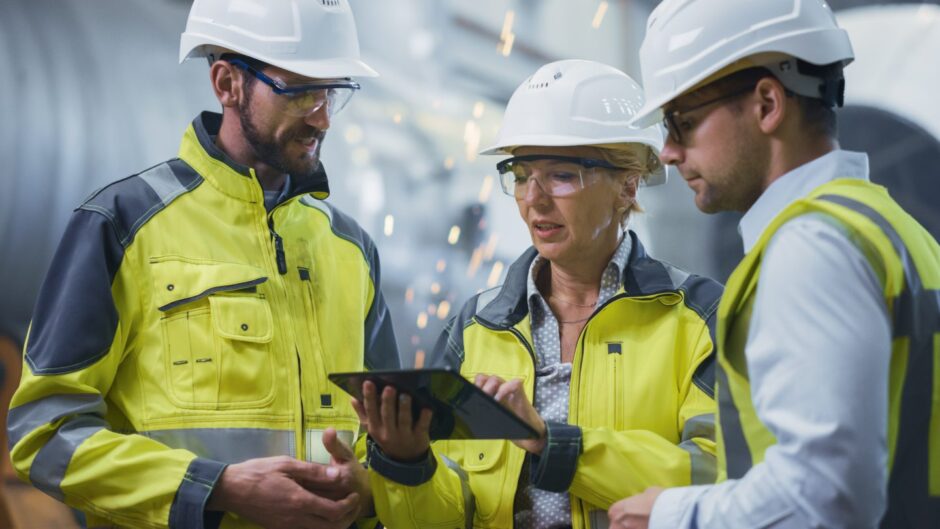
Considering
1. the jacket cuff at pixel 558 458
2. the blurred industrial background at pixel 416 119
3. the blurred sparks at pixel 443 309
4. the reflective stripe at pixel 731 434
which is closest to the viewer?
the reflective stripe at pixel 731 434

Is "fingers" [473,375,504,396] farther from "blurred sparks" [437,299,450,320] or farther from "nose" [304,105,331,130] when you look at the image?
"blurred sparks" [437,299,450,320]

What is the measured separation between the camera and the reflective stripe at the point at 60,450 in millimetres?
2020

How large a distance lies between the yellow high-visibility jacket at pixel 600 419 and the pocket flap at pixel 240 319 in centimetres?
35

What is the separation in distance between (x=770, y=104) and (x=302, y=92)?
3.74ft

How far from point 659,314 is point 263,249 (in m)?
0.88

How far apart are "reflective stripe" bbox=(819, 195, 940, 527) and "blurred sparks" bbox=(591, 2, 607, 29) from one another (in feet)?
12.6

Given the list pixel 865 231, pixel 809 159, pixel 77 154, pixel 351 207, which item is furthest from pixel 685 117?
pixel 351 207

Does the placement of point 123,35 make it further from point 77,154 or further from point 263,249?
point 263,249

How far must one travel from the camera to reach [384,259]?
4551 mm

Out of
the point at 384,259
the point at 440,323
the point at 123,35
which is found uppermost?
the point at 123,35

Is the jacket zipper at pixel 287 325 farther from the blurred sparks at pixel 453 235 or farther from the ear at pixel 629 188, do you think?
the blurred sparks at pixel 453 235

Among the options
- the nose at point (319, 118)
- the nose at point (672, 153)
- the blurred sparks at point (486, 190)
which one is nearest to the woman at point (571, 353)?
the nose at point (319, 118)

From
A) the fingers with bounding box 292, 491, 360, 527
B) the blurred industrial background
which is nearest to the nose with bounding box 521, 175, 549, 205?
the fingers with bounding box 292, 491, 360, 527

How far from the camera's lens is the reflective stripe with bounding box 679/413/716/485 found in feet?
6.55
